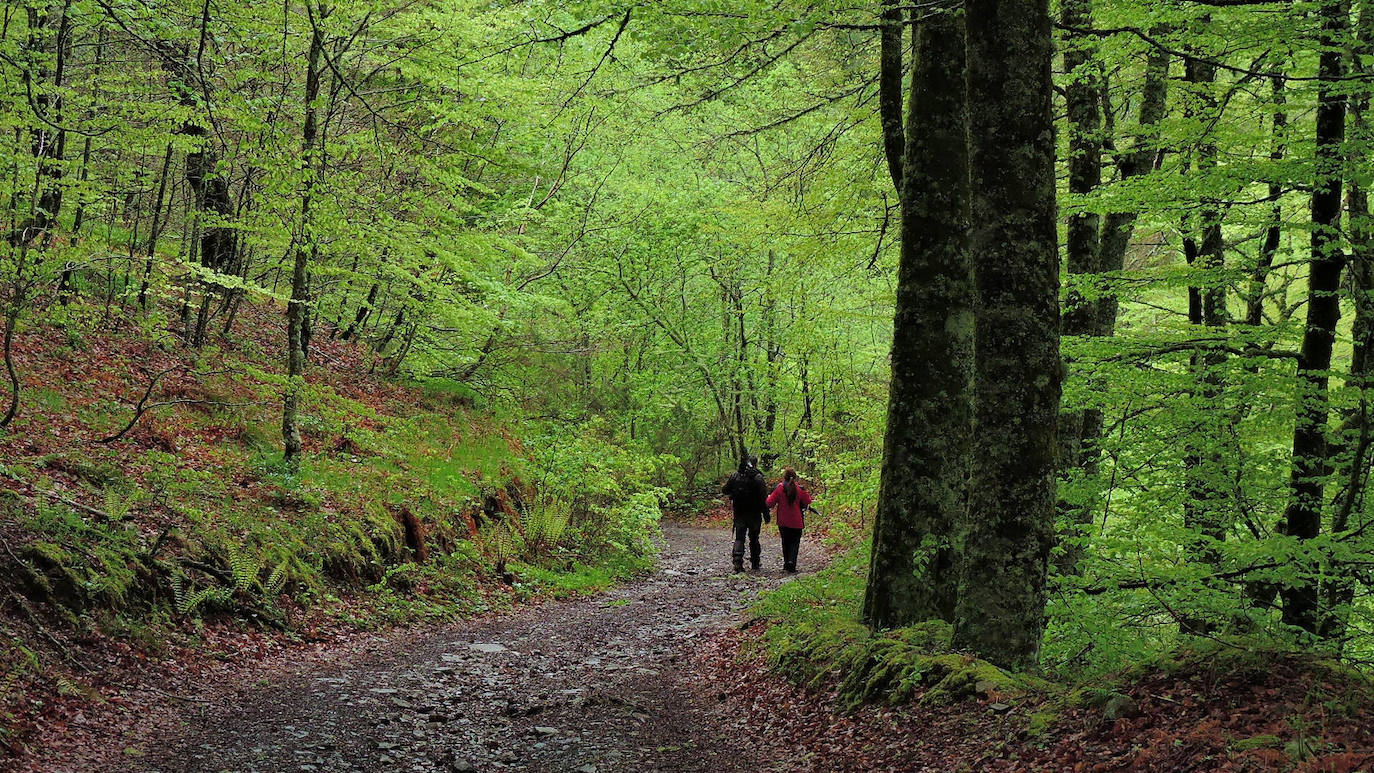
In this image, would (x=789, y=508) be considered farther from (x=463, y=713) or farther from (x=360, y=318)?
(x=360, y=318)

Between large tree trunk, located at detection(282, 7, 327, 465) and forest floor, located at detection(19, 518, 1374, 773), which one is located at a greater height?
large tree trunk, located at detection(282, 7, 327, 465)

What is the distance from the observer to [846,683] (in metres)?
6.25

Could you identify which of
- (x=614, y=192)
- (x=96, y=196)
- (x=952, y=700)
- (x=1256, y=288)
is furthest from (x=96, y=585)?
(x=614, y=192)

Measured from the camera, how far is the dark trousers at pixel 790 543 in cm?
1520

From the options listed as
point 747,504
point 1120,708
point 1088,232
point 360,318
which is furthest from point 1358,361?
point 360,318

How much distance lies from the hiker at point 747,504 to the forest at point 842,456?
66cm

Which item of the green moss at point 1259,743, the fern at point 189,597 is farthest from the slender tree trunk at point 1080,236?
the fern at point 189,597

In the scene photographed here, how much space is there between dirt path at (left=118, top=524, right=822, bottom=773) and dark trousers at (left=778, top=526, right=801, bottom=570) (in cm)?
468

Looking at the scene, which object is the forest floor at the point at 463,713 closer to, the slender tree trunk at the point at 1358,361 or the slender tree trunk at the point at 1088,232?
the slender tree trunk at the point at 1358,361

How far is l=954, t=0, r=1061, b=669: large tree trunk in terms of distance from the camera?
493cm

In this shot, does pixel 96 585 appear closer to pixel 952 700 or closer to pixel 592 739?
pixel 592 739

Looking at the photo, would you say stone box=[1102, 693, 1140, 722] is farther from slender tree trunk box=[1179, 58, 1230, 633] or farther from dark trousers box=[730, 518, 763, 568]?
dark trousers box=[730, 518, 763, 568]

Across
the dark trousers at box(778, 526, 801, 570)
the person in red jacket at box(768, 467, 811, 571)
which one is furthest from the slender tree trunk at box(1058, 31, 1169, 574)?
the dark trousers at box(778, 526, 801, 570)

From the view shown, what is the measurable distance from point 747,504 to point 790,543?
40.3 inches
